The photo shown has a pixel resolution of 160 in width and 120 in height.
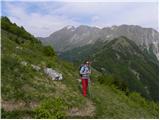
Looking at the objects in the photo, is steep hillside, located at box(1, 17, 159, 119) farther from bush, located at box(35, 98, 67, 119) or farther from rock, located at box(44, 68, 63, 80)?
rock, located at box(44, 68, 63, 80)

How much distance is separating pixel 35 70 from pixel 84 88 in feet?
12.9

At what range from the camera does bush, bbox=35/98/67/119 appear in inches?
690

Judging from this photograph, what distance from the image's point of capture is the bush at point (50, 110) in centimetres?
1752

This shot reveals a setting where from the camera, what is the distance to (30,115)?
1803cm

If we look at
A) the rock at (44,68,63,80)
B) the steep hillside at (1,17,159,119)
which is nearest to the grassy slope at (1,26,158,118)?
the steep hillside at (1,17,159,119)

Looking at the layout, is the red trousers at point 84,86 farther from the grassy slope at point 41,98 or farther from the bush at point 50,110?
the bush at point 50,110

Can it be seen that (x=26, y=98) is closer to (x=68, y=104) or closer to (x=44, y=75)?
(x=68, y=104)

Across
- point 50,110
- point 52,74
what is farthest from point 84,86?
point 50,110

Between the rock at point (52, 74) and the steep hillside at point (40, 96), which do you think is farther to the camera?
the rock at point (52, 74)

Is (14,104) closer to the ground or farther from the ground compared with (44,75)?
closer to the ground

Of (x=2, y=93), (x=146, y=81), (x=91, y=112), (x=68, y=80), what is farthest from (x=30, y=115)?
(x=146, y=81)

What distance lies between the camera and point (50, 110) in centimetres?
1762

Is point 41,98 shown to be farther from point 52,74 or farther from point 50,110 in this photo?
point 52,74

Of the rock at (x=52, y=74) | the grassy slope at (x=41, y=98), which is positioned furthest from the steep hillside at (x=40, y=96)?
the rock at (x=52, y=74)
